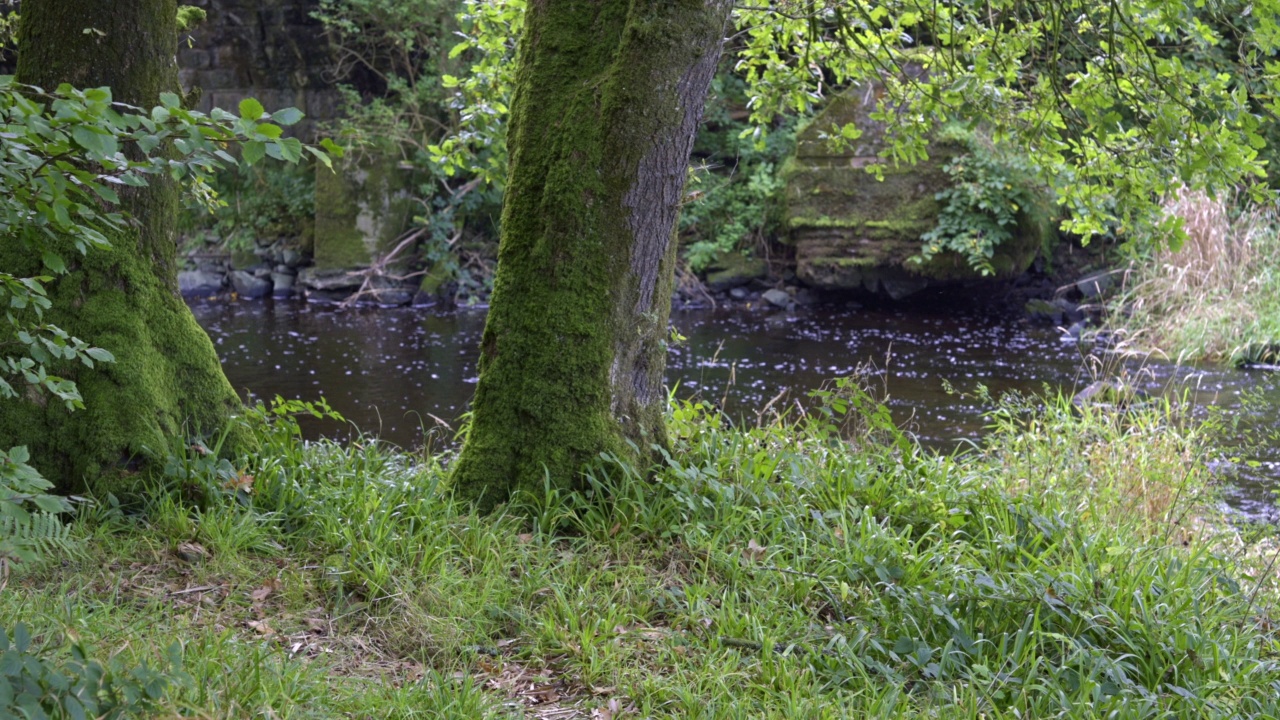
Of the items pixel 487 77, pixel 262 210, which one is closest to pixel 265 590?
pixel 487 77

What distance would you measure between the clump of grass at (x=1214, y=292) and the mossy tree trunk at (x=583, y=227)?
8.53m

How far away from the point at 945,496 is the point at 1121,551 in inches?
30.7

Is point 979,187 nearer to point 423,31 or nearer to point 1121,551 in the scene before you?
point 423,31

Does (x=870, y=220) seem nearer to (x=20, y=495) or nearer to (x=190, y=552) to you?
(x=190, y=552)

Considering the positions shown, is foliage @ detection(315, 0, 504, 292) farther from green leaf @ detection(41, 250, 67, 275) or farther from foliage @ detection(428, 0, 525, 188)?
green leaf @ detection(41, 250, 67, 275)

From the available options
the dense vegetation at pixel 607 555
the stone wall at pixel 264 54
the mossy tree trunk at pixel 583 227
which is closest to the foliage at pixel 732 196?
the stone wall at pixel 264 54

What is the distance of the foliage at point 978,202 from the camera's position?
12.9 metres

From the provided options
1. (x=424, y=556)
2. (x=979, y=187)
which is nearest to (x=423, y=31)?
(x=979, y=187)

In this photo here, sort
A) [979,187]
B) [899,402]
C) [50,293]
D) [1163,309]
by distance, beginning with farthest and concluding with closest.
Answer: [979,187], [1163,309], [899,402], [50,293]

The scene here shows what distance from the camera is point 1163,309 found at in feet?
37.9

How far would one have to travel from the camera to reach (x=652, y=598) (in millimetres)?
3293

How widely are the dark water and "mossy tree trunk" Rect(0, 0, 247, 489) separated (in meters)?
3.02

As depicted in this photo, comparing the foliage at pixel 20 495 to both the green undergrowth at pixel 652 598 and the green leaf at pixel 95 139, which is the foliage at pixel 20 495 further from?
the green leaf at pixel 95 139

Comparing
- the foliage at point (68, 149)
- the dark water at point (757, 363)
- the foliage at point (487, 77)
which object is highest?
the foliage at point (487, 77)
